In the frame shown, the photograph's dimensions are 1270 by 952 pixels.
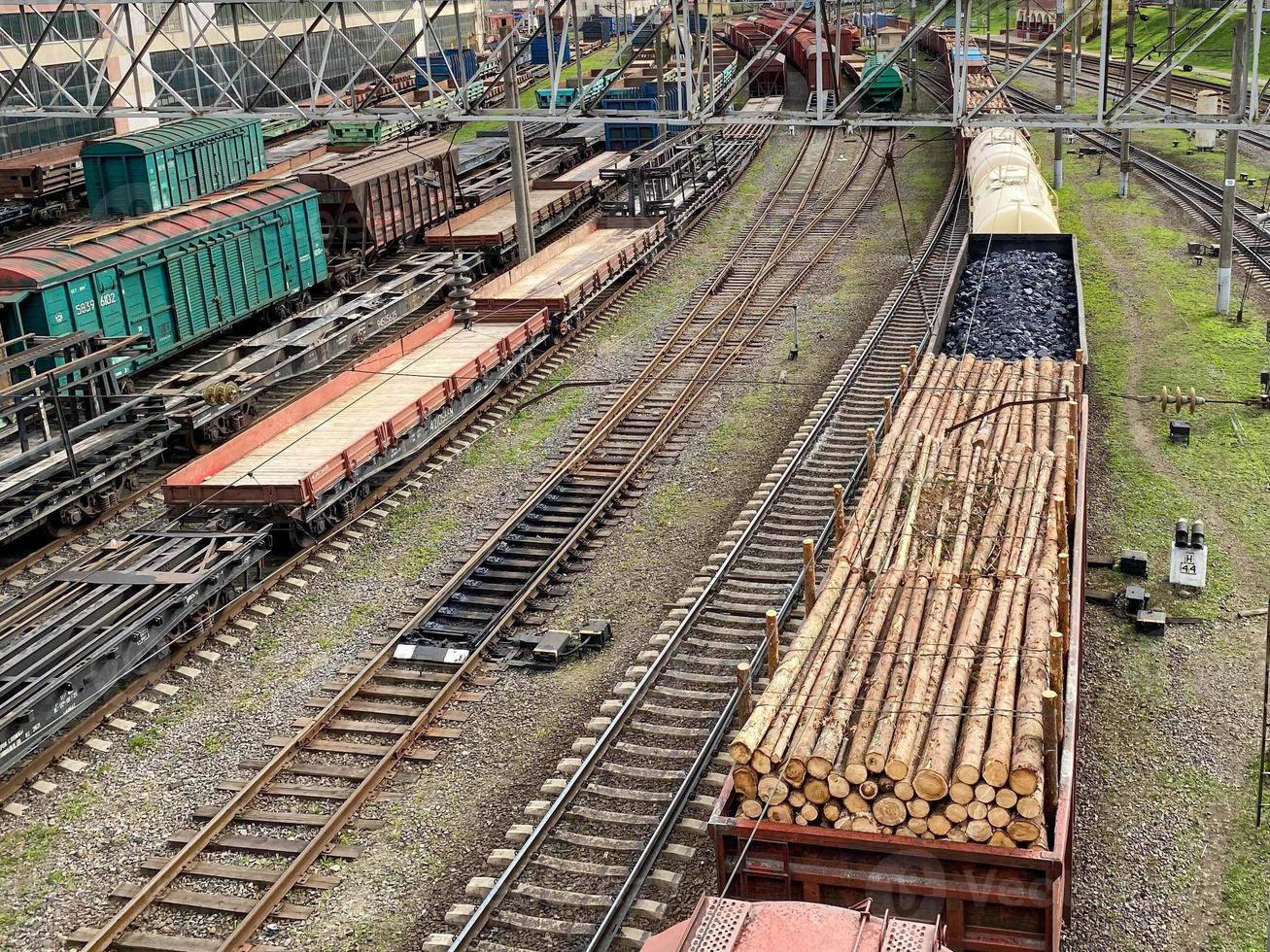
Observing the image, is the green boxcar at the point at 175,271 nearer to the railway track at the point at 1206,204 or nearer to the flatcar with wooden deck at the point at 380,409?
the flatcar with wooden deck at the point at 380,409

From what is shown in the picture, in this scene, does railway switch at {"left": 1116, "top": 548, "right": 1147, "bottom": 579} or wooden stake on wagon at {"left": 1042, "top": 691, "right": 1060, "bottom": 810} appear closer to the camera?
wooden stake on wagon at {"left": 1042, "top": 691, "right": 1060, "bottom": 810}

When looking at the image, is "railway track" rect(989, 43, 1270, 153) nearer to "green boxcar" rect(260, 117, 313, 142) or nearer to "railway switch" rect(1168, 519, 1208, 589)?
"railway switch" rect(1168, 519, 1208, 589)

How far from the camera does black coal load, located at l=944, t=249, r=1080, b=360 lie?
20.2 meters

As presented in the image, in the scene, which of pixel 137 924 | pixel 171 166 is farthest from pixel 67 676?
pixel 171 166

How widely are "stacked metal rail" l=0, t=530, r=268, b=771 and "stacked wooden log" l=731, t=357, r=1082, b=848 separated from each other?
7.42 m

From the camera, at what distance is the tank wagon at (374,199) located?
98.8 ft

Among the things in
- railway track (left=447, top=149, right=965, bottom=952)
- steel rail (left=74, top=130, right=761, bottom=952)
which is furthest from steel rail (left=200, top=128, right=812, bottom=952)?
railway track (left=447, top=149, right=965, bottom=952)

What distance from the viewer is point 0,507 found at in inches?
688

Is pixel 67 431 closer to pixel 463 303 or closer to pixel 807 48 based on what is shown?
pixel 463 303

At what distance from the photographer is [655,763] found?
12.2 metres

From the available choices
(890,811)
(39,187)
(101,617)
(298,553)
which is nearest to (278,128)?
(39,187)

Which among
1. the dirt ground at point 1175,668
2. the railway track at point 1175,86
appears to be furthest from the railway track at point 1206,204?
the dirt ground at point 1175,668

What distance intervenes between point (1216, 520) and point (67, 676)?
14036mm

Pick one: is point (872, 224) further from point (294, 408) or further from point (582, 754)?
point (582, 754)
